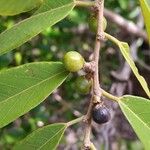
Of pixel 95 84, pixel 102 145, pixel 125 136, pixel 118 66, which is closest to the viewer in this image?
pixel 95 84

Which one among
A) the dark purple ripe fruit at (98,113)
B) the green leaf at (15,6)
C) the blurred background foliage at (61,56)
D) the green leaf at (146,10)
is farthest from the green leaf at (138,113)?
the blurred background foliage at (61,56)

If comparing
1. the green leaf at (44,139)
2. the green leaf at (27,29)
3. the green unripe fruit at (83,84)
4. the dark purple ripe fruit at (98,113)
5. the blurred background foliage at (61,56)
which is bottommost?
the blurred background foliage at (61,56)

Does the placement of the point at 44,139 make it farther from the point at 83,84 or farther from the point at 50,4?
the point at 50,4

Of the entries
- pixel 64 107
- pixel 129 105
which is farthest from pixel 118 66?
pixel 129 105

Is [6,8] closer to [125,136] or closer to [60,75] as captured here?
[60,75]

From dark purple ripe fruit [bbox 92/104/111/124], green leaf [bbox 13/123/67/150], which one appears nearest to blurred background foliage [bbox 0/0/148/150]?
green leaf [bbox 13/123/67/150]

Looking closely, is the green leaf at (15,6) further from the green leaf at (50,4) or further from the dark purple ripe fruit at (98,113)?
the dark purple ripe fruit at (98,113)

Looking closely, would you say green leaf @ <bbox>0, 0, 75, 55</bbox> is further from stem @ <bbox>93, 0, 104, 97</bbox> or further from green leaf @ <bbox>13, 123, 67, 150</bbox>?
green leaf @ <bbox>13, 123, 67, 150</bbox>
